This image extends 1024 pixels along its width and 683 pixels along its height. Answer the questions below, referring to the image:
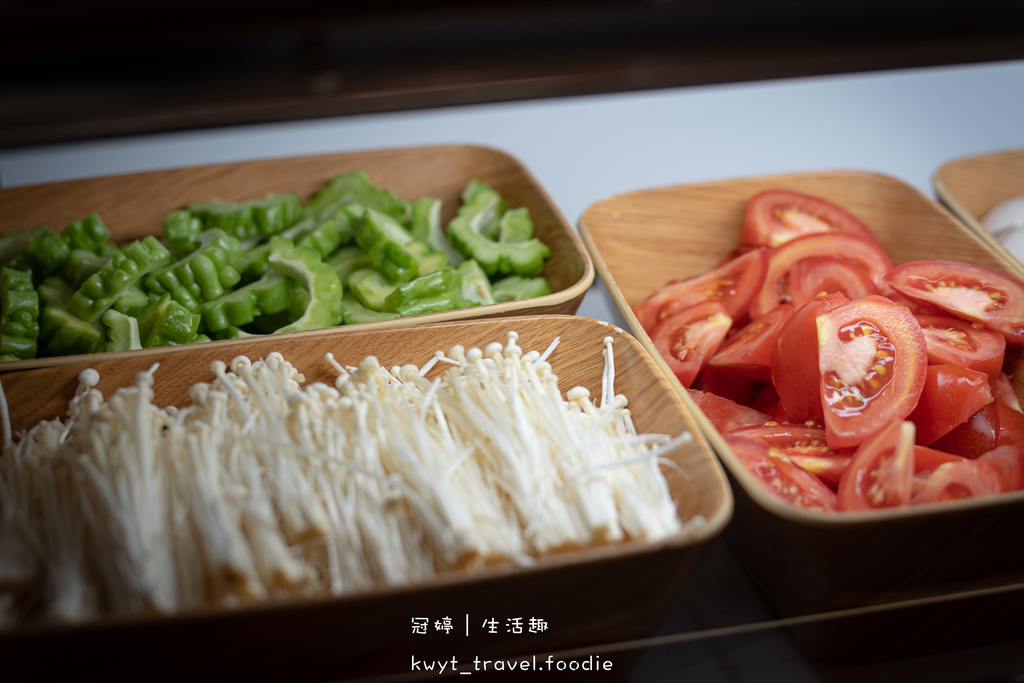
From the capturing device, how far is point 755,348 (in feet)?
3.87

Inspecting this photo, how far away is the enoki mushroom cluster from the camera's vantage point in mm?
776

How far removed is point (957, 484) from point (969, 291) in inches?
17.6

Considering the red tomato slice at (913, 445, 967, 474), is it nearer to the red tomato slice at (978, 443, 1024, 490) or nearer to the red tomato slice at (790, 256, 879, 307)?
the red tomato slice at (978, 443, 1024, 490)

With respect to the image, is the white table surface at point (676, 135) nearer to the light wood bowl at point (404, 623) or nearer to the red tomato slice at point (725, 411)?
the red tomato slice at point (725, 411)

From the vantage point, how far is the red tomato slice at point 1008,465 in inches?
36.5

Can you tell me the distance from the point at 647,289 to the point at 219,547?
99 centimetres

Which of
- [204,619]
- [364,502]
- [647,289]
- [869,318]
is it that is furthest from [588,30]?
[204,619]

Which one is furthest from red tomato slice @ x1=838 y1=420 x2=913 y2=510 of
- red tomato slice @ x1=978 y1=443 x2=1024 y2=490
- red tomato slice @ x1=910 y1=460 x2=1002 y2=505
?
red tomato slice @ x1=978 y1=443 x2=1024 y2=490

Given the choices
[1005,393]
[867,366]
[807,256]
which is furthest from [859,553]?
[807,256]

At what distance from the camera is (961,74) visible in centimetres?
193

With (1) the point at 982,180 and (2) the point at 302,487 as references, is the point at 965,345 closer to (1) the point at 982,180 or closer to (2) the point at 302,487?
(1) the point at 982,180

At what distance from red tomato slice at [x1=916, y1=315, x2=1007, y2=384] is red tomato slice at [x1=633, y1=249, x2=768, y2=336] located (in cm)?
28

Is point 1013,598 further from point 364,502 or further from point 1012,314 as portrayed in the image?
point 364,502

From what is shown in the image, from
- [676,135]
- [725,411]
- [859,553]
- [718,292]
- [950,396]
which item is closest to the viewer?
[859,553]
